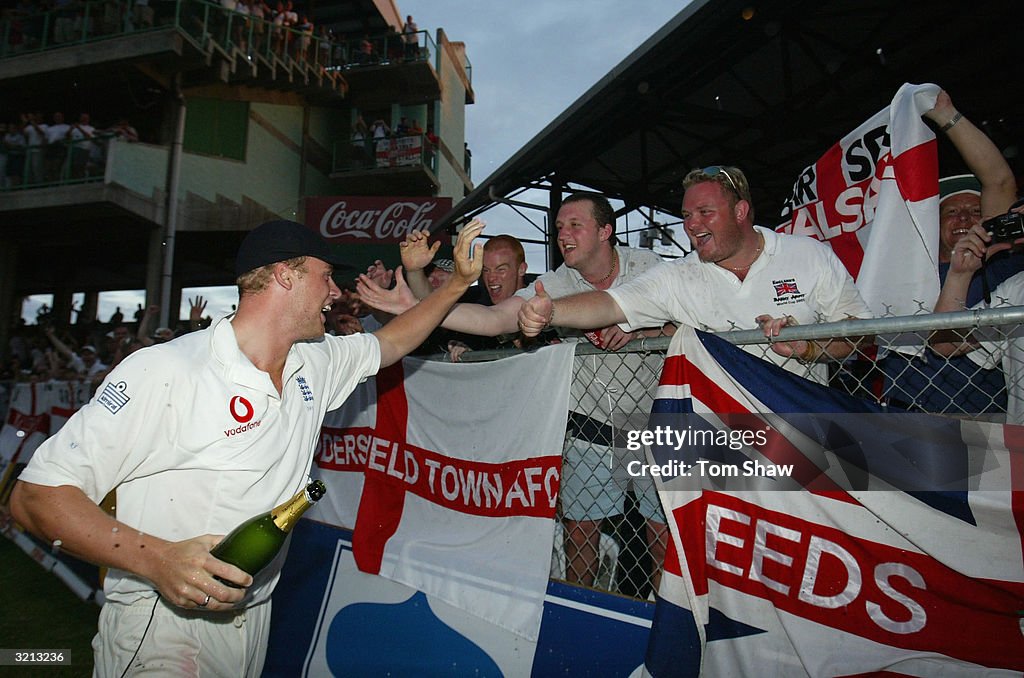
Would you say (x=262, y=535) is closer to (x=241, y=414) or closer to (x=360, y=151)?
(x=241, y=414)

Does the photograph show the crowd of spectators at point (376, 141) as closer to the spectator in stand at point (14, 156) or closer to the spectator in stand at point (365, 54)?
the spectator in stand at point (365, 54)

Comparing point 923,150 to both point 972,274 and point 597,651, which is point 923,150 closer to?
point 972,274

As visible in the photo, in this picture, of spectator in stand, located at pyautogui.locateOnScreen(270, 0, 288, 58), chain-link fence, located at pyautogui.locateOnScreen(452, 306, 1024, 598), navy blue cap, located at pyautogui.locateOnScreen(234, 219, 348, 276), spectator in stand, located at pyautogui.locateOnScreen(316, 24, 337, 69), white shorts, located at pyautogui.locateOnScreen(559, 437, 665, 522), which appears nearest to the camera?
navy blue cap, located at pyautogui.locateOnScreen(234, 219, 348, 276)

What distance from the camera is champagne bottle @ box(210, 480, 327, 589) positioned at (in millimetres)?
2000

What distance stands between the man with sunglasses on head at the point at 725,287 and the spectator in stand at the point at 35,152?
722 inches

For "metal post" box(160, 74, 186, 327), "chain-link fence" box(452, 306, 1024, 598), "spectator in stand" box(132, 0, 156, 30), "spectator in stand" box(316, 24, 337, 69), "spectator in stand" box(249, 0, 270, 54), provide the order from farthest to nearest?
Result: "spectator in stand" box(316, 24, 337, 69), "spectator in stand" box(249, 0, 270, 54), "metal post" box(160, 74, 186, 327), "spectator in stand" box(132, 0, 156, 30), "chain-link fence" box(452, 306, 1024, 598)

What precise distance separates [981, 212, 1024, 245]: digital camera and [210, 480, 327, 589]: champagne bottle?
113 inches

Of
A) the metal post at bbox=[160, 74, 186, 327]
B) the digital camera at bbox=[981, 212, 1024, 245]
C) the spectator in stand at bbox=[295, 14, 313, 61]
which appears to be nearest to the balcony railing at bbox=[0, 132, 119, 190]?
the metal post at bbox=[160, 74, 186, 327]

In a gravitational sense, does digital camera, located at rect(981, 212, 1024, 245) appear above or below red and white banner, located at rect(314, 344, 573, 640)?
above

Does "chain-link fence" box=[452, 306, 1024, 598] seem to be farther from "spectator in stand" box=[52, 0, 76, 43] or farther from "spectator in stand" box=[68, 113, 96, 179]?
"spectator in stand" box=[52, 0, 76, 43]

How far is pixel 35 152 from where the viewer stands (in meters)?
15.9

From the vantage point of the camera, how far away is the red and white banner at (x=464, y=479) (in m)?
2.99

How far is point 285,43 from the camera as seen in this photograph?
20375 mm

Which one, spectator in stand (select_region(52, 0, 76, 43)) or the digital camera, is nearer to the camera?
the digital camera
